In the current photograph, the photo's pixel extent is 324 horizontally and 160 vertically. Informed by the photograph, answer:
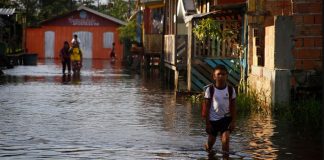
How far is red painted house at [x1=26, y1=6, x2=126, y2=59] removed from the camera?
71125 millimetres

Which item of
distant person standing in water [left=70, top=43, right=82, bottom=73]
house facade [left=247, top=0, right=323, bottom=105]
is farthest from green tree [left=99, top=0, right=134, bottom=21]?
house facade [left=247, top=0, right=323, bottom=105]

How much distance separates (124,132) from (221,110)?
9.52 feet

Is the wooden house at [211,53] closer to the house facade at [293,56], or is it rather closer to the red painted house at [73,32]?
the house facade at [293,56]

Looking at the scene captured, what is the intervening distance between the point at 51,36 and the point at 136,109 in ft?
179

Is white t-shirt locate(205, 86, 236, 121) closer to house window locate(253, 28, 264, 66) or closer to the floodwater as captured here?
the floodwater

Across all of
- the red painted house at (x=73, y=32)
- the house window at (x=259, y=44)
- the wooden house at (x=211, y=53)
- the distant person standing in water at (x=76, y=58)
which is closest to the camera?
the house window at (x=259, y=44)

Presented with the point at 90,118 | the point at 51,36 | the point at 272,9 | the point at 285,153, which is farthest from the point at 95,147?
the point at 51,36

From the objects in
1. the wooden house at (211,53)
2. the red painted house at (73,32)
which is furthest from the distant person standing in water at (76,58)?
the red painted house at (73,32)

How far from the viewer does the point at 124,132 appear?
42.7ft

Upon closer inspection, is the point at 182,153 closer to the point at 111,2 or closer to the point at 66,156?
the point at 66,156

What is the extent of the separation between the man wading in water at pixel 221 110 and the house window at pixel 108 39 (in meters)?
61.2

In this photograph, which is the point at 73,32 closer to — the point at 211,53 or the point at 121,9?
the point at 121,9

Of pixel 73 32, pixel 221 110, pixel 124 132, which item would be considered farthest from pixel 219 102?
pixel 73 32

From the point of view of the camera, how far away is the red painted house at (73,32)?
233 feet
